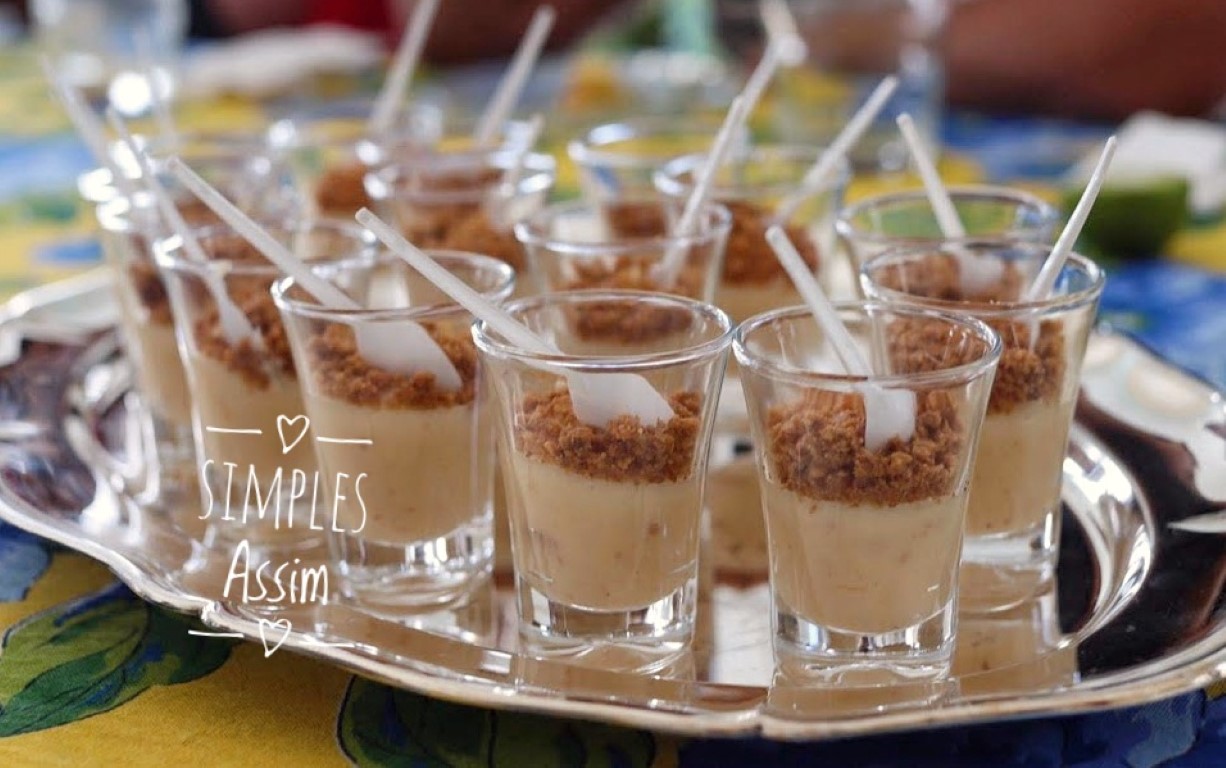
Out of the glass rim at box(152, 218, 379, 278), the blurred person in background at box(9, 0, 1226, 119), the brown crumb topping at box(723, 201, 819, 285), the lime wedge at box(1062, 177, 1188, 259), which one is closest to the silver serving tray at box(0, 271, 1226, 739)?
the glass rim at box(152, 218, 379, 278)

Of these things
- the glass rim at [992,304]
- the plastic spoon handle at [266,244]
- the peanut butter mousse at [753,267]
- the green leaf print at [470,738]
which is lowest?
the green leaf print at [470,738]

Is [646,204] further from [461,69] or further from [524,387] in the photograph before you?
[461,69]

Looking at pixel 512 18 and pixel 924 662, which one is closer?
pixel 924 662

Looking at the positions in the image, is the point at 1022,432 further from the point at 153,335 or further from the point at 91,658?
the point at 153,335

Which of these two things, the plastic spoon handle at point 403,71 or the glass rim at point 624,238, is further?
the plastic spoon handle at point 403,71

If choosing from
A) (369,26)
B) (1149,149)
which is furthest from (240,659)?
(369,26)

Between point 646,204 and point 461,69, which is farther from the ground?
point 646,204

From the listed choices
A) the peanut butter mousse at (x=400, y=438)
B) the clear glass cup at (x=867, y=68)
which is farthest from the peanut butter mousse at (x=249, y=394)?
the clear glass cup at (x=867, y=68)

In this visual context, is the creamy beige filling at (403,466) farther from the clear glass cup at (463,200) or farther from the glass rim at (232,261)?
the clear glass cup at (463,200)
